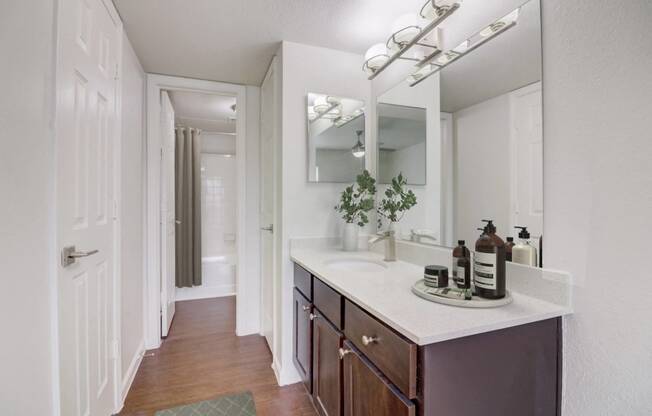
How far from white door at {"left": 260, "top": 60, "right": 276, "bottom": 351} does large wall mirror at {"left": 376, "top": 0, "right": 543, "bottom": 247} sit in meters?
0.96

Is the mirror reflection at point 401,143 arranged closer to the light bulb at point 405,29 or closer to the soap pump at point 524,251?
the light bulb at point 405,29

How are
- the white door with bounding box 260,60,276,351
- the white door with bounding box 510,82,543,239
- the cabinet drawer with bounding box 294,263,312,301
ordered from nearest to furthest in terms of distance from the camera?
the white door with bounding box 510,82,543,239 < the cabinet drawer with bounding box 294,263,312,301 < the white door with bounding box 260,60,276,351

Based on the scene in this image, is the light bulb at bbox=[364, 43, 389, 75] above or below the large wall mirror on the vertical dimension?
above

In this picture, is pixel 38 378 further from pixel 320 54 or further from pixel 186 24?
pixel 320 54

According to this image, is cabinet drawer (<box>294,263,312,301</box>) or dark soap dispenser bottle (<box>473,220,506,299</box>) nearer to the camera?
dark soap dispenser bottle (<box>473,220,506,299</box>)

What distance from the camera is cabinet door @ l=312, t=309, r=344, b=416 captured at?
126 centimetres

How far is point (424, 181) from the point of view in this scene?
5.45ft

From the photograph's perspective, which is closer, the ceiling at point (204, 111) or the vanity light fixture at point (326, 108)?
the vanity light fixture at point (326, 108)

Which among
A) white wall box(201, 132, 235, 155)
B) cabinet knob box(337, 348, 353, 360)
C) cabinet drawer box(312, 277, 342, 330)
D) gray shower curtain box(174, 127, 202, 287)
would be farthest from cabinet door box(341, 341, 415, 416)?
white wall box(201, 132, 235, 155)

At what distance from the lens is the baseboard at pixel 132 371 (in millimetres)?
1810

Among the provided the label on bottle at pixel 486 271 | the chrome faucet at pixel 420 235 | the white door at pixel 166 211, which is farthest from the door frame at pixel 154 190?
the label on bottle at pixel 486 271

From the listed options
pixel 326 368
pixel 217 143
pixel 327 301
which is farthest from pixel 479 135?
pixel 217 143

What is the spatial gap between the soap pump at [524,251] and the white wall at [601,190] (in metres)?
0.05

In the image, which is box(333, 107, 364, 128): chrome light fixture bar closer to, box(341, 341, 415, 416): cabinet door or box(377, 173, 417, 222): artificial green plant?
box(377, 173, 417, 222): artificial green plant
